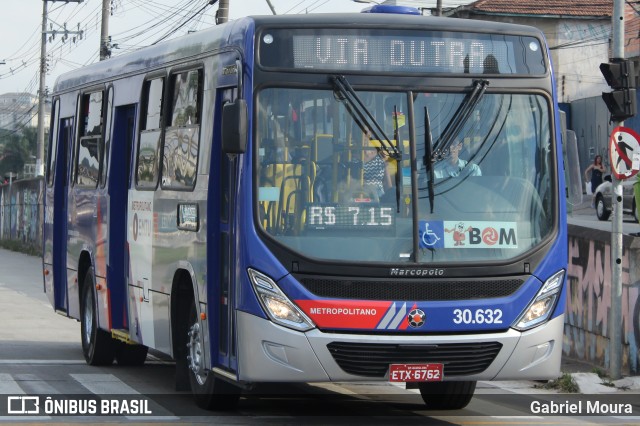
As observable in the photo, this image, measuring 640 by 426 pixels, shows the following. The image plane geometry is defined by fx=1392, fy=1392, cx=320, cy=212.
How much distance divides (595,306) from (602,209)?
2284 cm

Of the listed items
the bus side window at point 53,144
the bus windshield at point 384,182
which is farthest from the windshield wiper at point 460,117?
the bus side window at point 53,144

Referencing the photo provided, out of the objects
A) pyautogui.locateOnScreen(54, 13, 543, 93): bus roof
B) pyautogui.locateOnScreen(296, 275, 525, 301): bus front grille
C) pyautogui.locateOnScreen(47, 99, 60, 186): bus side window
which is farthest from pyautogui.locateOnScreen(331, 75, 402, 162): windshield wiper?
pyautogui.locateOnScreen(47, 99, 60, 186): bus side window

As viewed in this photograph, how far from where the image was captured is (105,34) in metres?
45.7

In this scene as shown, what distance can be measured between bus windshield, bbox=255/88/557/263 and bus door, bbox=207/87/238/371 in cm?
42

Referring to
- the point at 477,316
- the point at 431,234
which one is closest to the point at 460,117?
the point at 431,234

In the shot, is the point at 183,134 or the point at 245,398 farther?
the point at 245,398

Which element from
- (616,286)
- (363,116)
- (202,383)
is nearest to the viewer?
(363,116)

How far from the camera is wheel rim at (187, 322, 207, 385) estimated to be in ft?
36.3

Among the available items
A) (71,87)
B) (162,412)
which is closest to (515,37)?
(162,412)

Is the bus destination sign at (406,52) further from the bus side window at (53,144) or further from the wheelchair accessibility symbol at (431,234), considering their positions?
the bus side window at (53,144)

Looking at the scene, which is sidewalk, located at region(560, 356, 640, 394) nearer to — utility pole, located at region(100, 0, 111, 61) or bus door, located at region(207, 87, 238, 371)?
bus door, located at region(207, 87, 238, 371)

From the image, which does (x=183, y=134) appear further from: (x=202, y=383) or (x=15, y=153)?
(x=15, y=153)

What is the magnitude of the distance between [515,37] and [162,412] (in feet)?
13.3

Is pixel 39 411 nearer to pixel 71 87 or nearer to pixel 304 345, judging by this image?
pixel 304 345
